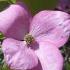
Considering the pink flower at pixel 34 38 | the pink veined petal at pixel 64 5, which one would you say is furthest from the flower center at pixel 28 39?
the pink veined petal at pixel 64 5

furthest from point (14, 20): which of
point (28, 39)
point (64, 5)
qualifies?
point (64, 5)

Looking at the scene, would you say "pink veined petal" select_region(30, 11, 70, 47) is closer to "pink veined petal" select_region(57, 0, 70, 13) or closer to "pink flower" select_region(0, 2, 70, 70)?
"pink flower" select_region(0, 2, 70, 70)

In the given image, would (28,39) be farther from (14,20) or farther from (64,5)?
(64,5)

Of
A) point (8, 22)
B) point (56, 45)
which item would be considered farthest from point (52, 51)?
point (8, 22)

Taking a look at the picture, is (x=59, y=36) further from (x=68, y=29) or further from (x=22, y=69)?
(x=22, y=69)

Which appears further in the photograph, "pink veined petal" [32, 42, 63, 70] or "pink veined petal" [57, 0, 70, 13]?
"pink veined petal" [57, 0, 70, 13]

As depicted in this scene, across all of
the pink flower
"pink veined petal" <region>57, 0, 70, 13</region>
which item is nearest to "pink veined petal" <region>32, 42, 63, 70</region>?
the pink flower

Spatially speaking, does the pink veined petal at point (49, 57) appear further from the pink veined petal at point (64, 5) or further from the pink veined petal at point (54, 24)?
the pink veined petal at point (64, 5)
